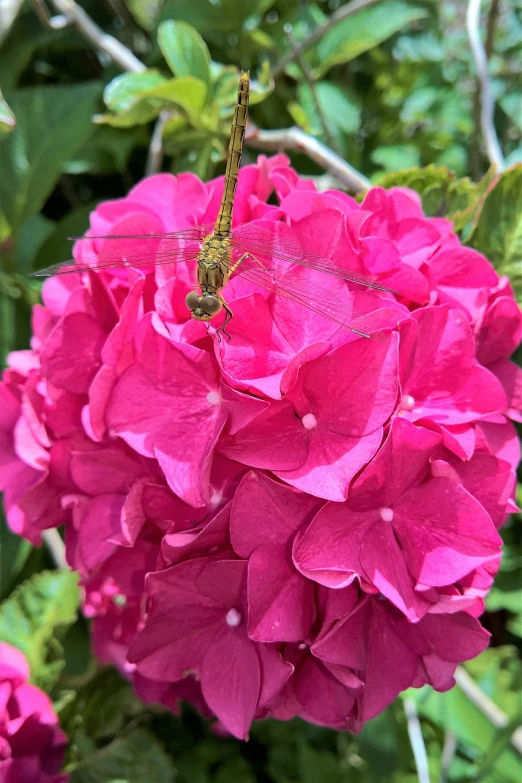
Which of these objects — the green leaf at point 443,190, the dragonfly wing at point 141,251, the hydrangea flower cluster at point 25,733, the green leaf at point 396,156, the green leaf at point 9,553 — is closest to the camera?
the dragonfly wing at point 141,251

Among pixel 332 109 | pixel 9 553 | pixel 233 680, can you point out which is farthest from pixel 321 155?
pixel 9 553

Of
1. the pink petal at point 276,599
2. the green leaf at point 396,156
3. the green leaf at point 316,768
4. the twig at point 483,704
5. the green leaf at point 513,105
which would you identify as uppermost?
the green leaf at point 513,105

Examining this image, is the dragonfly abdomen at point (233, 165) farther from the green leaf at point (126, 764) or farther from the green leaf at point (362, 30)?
the green leaf at point (126, 764)

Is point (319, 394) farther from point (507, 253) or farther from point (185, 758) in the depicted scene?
point (185, 758)

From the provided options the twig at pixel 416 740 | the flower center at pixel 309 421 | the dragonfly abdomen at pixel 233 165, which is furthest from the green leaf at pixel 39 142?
the twig at pixel 416 740

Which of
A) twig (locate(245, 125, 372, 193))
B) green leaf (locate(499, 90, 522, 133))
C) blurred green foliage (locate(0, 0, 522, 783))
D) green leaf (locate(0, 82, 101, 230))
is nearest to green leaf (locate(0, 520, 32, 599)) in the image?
blurred green foliage (locate(0, 0, 522, 783))

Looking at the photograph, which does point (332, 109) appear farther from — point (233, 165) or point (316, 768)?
point (316, 768)
